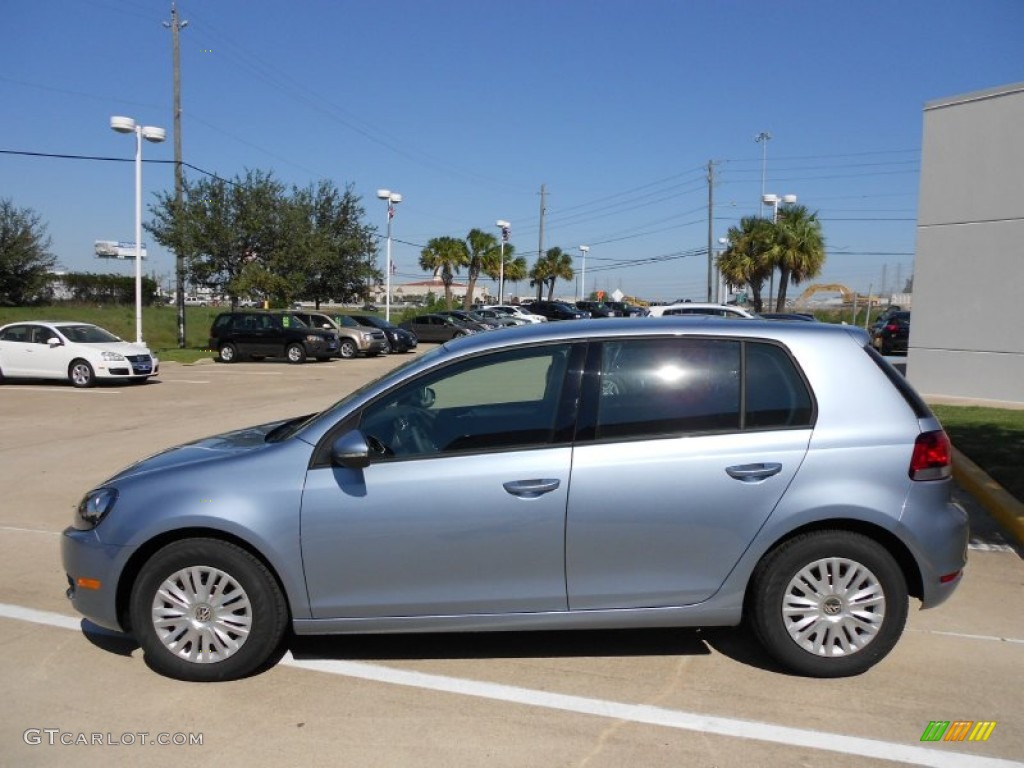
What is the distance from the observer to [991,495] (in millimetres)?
7320

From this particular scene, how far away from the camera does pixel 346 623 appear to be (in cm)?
405

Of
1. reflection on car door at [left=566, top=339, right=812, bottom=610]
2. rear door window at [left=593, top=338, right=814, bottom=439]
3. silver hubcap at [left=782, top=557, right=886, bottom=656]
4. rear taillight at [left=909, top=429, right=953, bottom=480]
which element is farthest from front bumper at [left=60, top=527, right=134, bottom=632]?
rear taillight at [left=909, top=429, right=953, bottom=480]

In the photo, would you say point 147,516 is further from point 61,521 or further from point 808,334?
point 61,521

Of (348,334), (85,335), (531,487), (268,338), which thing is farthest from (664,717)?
(348,334)

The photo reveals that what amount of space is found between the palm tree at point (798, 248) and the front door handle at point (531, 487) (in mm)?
37280

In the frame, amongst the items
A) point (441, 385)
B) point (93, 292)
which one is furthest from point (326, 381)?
point (93, 292)

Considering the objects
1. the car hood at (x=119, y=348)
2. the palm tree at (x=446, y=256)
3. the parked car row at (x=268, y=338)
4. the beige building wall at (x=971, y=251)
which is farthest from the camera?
the palm tree at (x=446, y=256)

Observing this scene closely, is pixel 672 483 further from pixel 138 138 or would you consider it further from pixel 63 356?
pixel 138 138

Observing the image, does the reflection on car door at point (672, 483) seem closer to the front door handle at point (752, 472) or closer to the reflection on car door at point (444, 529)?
the front door handle at point (752, 472)

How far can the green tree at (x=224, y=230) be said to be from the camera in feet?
106

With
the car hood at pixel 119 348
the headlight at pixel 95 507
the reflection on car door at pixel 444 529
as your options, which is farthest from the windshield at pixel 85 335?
the reflection on car door at pixel 444 529

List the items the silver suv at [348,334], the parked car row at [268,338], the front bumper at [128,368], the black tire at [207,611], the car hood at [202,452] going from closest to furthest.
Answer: the black tire at [207,611]
the car hood at [202,452]
the front bumper at [128,368]
the parked car row at [268,338]
the silver suv at [348,334]

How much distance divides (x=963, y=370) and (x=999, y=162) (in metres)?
3.43

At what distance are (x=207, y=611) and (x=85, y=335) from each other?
17.4 m
